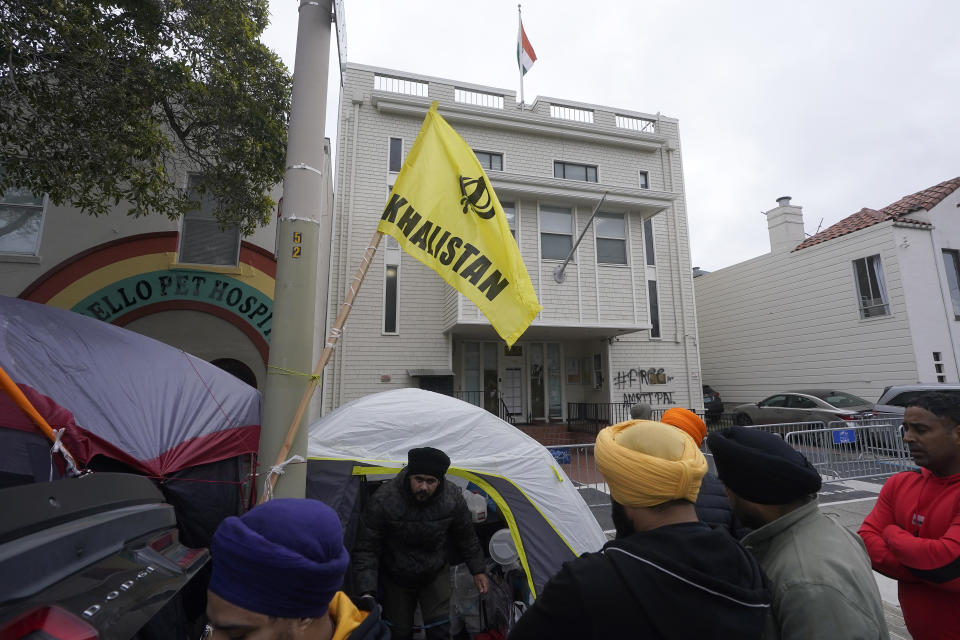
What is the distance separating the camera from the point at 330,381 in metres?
12.3

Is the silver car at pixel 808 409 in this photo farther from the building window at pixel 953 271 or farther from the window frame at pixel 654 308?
the building window at pixel 953 271

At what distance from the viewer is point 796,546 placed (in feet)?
5.45

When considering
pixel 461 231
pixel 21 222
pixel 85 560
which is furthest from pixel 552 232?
pixel 85 560

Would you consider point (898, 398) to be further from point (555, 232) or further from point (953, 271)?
point (555, 232)

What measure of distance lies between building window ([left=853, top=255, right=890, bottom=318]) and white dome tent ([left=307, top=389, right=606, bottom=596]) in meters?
16.2

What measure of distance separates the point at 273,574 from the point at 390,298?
12.4 metres

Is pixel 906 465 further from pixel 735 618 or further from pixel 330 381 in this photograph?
pixel 330 381

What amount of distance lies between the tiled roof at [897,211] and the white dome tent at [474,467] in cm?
1688

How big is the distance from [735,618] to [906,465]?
A: 11.8 m

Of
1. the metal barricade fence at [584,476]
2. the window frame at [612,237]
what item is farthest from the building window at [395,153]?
the metal barricade fence at [584,476]

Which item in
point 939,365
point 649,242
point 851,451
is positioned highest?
point 649,242

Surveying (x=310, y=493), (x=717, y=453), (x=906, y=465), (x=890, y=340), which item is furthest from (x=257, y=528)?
(x=890, y=340)

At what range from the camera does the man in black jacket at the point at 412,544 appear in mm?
3678

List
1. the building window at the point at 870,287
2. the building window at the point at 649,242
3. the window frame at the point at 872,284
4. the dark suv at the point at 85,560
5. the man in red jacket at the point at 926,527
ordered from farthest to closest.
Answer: the building window at the point at 649,242 → the building window at the point at 870,287 → the window frame at the point at 872,284 → the man in red jacket at the point at 926,527 → the dark suv at the point at 85,560
